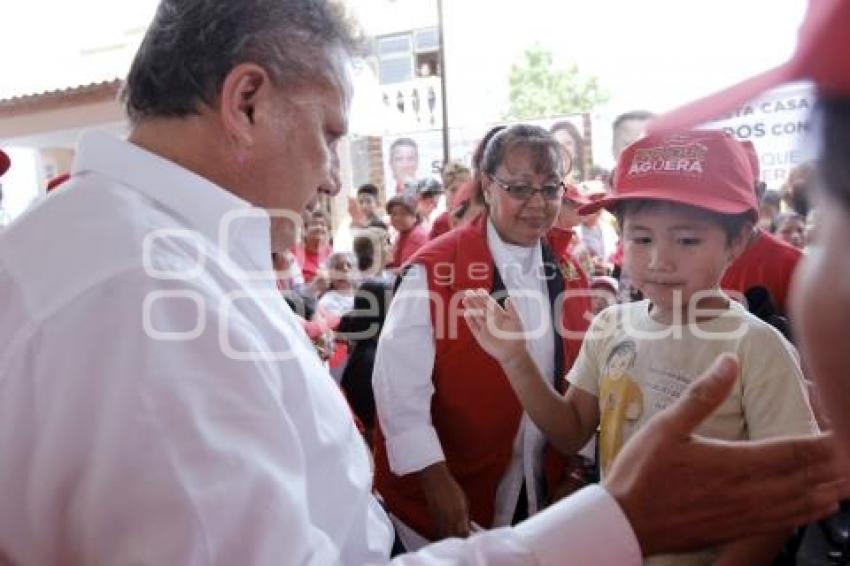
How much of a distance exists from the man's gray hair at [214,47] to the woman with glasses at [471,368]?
3.67ft

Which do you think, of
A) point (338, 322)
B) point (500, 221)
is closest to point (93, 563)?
point (500, 221)

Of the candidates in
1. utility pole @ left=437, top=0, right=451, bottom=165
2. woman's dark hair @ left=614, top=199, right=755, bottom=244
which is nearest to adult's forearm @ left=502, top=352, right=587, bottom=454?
woman's dark hair @ left=614, top=199, right=755, bottom=244

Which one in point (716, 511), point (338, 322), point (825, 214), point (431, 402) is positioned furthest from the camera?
point (338, 322)

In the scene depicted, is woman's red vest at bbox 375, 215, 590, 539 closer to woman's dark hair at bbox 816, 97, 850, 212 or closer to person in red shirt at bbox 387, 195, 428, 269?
woman's dark hair at bbox 816, 97, 850, 212

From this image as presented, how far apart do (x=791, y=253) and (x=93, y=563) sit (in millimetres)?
2231

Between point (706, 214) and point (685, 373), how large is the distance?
1.13 feet

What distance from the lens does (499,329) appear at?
181 cm

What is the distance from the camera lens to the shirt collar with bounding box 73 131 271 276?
1.08 meters

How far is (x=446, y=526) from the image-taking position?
208 centimetres

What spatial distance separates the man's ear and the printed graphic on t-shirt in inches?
38.0

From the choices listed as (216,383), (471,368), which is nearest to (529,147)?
(471,368)

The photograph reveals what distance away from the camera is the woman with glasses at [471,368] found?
2.12 metres

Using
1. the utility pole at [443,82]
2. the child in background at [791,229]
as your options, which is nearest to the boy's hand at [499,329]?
the child in background at [791,229]

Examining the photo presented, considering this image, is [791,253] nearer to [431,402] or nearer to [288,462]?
[431,402]
